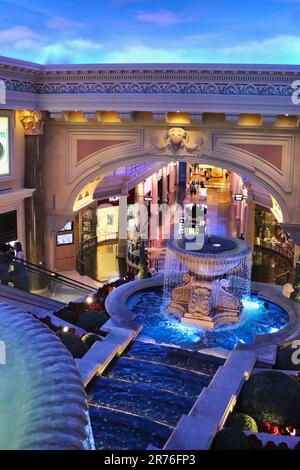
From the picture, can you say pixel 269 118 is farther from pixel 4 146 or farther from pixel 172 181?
pixel 172 181

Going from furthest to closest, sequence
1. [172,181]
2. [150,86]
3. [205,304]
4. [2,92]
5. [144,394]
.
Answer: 1. [172,181]
2. [150,86]
3. [2,92]
4. [205,304]
5. [144,394]

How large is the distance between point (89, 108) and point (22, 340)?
973 centimetres

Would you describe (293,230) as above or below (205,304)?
above

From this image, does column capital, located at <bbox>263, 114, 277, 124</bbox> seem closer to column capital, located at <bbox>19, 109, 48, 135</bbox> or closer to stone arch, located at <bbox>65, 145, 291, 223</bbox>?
stone arch, located at <bbox>65, 145, 291, 223</bbox>

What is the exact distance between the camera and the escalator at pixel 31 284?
883 cm

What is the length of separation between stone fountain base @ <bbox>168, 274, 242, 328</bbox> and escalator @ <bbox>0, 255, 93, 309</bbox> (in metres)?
1.96

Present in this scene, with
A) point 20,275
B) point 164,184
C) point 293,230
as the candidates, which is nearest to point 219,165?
point 293,230

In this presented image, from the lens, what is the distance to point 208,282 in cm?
895

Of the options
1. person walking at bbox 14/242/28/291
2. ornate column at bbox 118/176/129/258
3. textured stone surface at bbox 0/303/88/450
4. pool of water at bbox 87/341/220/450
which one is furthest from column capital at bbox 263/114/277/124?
textured stone surface at bbox 0/303/88/450

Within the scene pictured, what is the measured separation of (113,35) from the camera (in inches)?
466

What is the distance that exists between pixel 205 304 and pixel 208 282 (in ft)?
1.20

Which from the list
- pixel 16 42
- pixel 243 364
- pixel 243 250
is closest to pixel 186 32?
pixel 16 42

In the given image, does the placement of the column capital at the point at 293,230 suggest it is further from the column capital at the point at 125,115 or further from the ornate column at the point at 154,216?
the ornate column at the point at 154,216

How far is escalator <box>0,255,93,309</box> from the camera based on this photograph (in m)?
8.83
